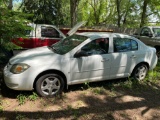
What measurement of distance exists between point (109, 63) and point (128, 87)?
40.7 inches

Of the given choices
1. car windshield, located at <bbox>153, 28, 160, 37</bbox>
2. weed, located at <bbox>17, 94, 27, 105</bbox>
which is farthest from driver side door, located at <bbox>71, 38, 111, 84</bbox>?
car windshield, located at <bbox>153, 28, 160, 37</bbox>

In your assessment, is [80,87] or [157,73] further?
[157,73]

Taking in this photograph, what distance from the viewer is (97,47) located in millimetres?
5410

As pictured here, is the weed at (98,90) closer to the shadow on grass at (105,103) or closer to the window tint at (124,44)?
the shadow on grass at (105,103)

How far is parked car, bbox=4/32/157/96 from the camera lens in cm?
457

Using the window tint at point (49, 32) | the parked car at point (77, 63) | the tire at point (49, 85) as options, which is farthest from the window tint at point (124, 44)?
the window tint at point (49, 32)

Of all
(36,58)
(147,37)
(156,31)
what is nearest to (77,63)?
(36,58)

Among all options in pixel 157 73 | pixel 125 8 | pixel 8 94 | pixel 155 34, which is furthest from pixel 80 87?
pixel 125 8

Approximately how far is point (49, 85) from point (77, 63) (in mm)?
879

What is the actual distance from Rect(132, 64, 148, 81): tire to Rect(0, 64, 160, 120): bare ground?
0.45 m

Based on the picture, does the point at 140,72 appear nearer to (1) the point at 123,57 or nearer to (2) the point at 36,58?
(1) the point at 123,57

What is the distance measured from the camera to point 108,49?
5.49m

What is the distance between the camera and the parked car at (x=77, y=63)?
4.57 m

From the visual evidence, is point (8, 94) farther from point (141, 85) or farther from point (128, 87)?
point (141, 85)
